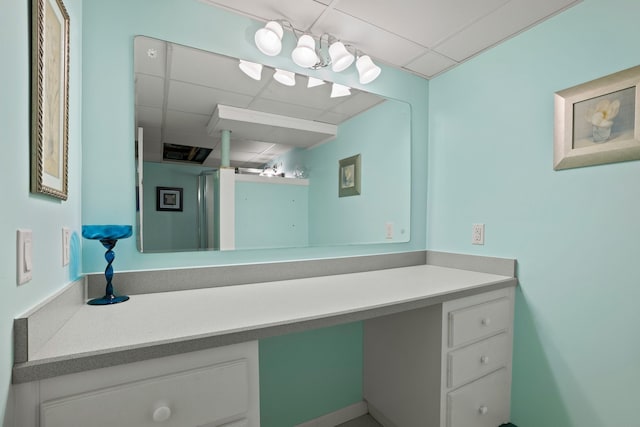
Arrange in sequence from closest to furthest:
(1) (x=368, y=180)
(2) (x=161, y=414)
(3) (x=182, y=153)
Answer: (2) (x=161, y=414)
(3) (x=182, y=153)
(1) (x=368, y=180)

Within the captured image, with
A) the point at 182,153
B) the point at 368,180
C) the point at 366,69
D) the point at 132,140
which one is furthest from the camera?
the point at 368,180

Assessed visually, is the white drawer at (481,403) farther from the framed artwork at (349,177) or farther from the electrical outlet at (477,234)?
the framed artwork at (349,177)

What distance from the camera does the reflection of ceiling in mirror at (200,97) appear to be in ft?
3.98

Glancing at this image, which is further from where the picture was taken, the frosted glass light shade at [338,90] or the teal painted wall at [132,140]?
the frosted glass light shade at [338,90]

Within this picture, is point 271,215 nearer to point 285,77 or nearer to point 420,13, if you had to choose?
point 285,77

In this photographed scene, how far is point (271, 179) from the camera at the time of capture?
1486mm

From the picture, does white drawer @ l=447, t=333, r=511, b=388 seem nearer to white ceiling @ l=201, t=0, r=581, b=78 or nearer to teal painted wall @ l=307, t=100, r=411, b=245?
teal painted wall @ l=307, t=100, r=411, b=245

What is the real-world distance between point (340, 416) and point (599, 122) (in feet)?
6.21

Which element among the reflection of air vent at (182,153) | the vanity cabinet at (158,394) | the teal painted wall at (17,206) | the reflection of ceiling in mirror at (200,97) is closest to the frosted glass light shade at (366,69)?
the reflection of ceiling in mirror at (200,97)

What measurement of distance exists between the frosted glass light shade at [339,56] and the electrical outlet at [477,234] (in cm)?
115

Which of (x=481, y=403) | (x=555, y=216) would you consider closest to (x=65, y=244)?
(x=481, y=403)

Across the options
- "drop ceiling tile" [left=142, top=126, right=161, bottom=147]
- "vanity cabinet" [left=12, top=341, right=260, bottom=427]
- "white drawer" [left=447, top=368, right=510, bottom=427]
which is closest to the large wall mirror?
"drop ceiling tile" [left=142, top=126, right=161, bottom=147]

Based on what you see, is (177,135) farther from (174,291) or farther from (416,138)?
(416,138)

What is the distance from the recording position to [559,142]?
135cm
